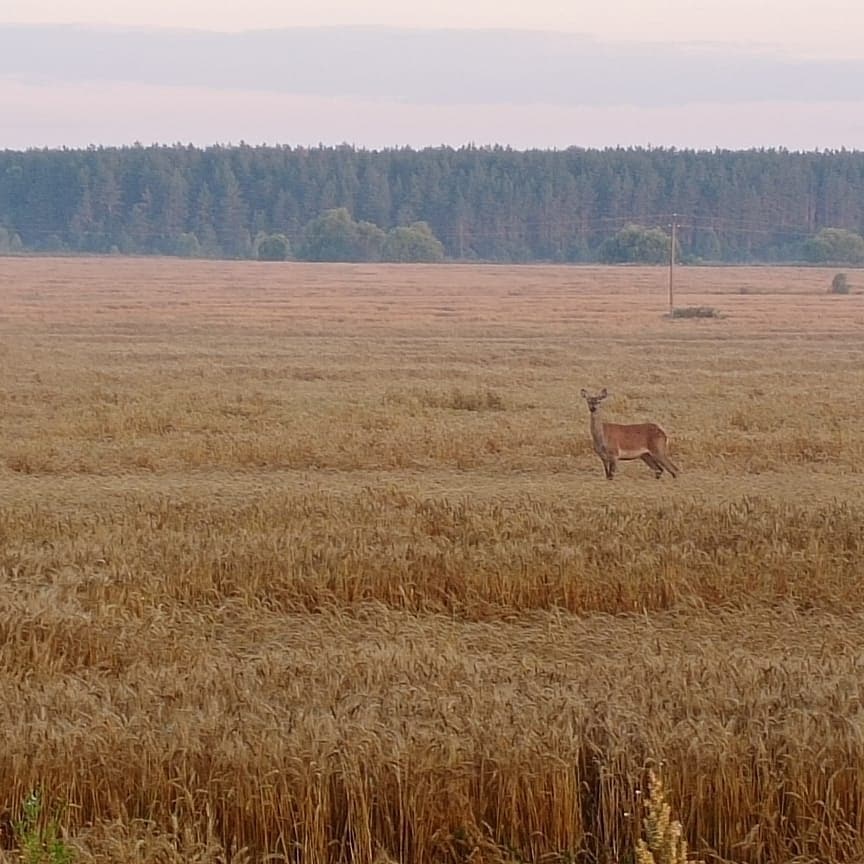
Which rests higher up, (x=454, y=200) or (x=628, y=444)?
(x=454, y=200)

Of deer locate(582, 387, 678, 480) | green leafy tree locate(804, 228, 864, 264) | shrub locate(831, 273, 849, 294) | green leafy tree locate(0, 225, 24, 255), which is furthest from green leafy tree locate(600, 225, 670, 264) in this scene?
deer locate(582, 387, 678, 480)

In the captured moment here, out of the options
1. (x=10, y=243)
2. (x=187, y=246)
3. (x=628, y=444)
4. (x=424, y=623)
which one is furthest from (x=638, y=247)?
(x=424, y=623)

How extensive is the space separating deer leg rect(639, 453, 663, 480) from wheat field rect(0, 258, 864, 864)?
5.5 inches

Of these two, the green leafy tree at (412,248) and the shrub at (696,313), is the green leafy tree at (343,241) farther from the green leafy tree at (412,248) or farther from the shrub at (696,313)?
the shrub at (696,313)

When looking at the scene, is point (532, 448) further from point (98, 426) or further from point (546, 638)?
point (546, 638)

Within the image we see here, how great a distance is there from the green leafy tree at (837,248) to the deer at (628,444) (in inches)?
3933

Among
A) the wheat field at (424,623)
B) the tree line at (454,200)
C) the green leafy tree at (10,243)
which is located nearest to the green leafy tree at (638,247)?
the tree line at (454,200)

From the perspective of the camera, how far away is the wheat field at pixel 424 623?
7082 millimetres

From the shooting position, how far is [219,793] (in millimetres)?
7137

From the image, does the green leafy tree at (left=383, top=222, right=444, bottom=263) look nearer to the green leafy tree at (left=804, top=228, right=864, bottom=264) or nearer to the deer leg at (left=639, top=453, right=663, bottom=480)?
the green leafy tree at (left=804, top=228, right=864, bottom=264)

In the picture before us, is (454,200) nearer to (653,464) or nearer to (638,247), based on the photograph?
(638,247)

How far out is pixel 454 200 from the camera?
139 meters

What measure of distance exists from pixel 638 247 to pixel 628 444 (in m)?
94.1

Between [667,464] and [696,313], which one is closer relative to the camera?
[667,464]
